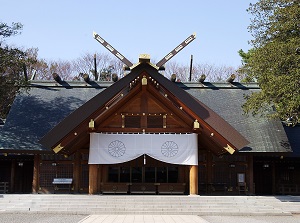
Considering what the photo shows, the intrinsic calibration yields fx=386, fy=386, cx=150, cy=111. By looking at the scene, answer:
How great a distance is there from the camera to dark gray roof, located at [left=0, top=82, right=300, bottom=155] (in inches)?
686

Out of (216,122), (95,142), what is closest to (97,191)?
(95,142)

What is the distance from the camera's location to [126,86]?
15094mm

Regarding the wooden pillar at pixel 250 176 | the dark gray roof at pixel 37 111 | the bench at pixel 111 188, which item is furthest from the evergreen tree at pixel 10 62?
the wooden pillar at pixel 250 176

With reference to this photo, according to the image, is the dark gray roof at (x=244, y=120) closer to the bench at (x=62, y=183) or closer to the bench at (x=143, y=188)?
the bench at (x=143, y=188)

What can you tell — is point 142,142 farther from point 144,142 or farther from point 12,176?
point 12,176

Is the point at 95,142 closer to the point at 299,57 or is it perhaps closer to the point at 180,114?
the point at 180,114

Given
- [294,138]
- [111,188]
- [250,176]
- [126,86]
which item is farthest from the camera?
[294,138]

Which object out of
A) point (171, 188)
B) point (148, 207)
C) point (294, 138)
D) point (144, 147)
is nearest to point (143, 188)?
point (171, 188)

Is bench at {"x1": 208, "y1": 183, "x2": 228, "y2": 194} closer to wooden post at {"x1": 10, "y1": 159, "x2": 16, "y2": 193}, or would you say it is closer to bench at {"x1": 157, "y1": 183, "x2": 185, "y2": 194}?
bench at {"x1": 157, "y1": 183, "x2": 185, "y2": 194}

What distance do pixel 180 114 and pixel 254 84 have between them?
7.93 meters

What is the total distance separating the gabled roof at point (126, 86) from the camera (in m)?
14.6

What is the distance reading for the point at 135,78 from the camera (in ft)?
49.4

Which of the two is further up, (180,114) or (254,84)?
(254,84)

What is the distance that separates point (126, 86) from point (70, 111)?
520 centimetres
